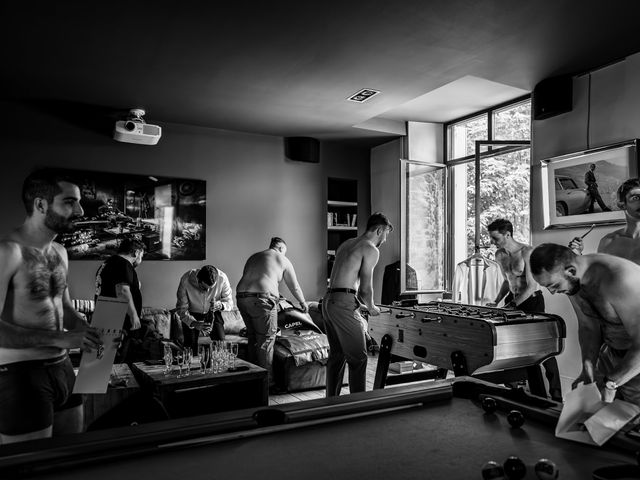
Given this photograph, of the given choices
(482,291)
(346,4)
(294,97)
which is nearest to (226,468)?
(346,4)

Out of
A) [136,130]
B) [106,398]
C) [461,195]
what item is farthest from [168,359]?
[461,195]

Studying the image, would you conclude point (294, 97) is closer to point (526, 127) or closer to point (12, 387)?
point (526, 127)

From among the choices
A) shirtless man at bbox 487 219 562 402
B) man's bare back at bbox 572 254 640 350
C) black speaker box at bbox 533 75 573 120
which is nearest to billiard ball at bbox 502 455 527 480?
man's bare back at bbox 572 254 640 350

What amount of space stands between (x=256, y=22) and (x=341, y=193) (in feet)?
14.5

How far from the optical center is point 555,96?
454 cm

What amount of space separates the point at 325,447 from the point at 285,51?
3.21 meters

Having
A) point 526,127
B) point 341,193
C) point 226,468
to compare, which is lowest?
point 226,468

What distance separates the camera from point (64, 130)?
556cm

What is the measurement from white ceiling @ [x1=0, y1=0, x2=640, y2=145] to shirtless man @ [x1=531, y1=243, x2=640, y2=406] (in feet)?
5.73

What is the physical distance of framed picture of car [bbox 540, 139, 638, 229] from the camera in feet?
13.5

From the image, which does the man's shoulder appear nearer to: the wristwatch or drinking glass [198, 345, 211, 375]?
drinking glass [198, 345, 211, 375]

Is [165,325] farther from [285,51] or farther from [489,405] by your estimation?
[489,405]

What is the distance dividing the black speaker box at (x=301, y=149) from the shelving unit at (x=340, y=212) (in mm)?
583

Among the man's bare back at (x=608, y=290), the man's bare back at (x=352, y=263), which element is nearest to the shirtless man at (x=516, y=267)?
the man's bare back at (x=352, y=263)
